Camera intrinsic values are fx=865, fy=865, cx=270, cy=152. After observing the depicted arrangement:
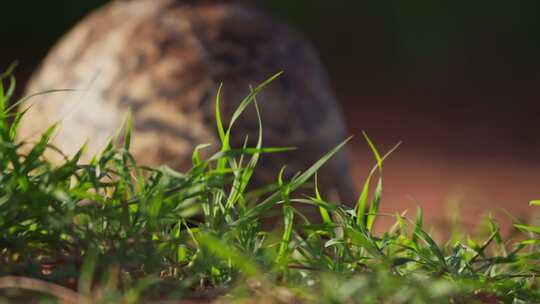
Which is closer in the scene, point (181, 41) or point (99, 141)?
point (99, 141)

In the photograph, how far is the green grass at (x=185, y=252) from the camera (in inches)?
25.8

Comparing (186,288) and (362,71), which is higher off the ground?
(186,288)

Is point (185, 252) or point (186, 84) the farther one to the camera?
point (186, 84)

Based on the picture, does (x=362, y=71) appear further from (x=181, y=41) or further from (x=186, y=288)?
(x=186, y=288)

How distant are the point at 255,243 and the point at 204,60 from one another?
86 cm

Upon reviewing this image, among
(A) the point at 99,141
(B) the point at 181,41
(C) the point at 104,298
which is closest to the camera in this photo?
(C) the point at 104,298

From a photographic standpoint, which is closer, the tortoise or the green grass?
the green grass

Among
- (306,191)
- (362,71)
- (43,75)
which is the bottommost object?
(362,71)

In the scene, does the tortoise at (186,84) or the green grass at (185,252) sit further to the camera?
the tortoise at (186,84)

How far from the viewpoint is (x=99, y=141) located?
1.55m

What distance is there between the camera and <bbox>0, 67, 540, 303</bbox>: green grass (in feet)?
2.15

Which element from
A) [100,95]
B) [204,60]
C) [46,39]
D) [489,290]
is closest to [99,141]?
[100,95]

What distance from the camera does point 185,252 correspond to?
0.80m

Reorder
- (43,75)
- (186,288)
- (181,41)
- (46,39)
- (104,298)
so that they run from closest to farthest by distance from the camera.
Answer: (104,298) → (186,288) → (181,41) → (43,75) → (46,39)
